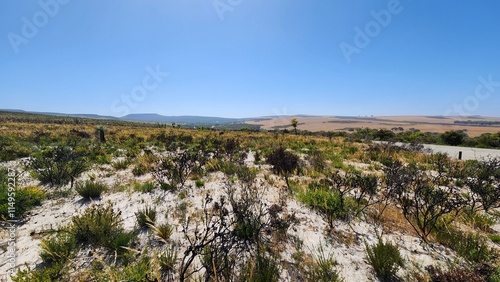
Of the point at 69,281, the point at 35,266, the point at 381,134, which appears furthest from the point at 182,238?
the point at 381,134

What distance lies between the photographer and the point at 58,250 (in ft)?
10.3

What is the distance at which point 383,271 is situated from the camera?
2.91 metres

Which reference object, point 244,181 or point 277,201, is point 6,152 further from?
point 277,201

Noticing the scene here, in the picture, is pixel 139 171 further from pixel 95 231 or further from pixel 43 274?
pixel 43 274

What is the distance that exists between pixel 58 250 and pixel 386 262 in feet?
16.1

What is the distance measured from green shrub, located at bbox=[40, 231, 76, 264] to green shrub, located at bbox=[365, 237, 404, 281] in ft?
14.6

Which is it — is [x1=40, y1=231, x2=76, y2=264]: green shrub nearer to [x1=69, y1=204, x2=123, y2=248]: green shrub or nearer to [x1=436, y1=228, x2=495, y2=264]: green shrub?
[x1=69, y1=204, x2=123, y2=248]: green shrub

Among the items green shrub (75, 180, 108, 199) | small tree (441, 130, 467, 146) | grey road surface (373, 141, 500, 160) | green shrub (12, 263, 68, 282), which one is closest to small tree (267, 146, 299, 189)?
green shrub (75, 180, 108, 199)

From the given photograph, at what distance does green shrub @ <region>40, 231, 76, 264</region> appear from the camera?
3008 millimetres

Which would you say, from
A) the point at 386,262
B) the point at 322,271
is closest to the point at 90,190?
the point at 322,271

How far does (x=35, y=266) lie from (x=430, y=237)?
22.0 ft

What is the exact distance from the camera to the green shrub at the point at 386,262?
2.92m

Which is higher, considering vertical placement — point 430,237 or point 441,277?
point 441,277

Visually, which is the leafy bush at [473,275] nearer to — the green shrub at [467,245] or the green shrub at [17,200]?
the green shrub at [467,245]
